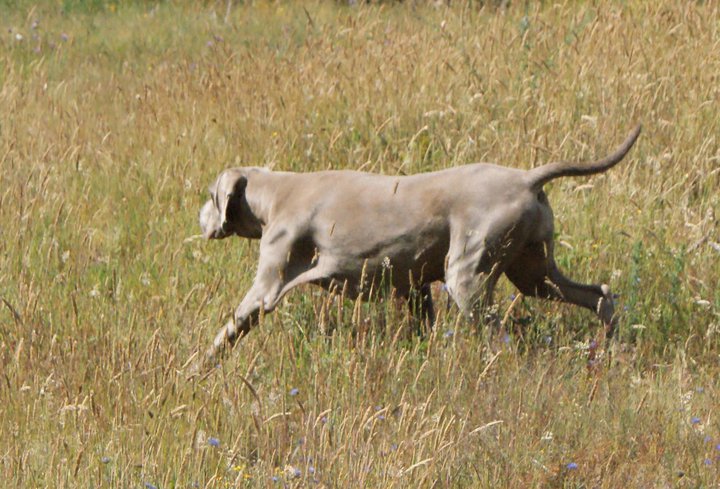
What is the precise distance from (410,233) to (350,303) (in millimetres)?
802

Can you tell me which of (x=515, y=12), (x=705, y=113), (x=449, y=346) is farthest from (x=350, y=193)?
(x=515, y=12)

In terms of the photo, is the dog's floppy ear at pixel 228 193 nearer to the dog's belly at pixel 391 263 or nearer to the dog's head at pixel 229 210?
the dog's head at pixel 229 210

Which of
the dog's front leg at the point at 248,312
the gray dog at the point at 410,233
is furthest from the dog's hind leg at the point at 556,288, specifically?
the dog's front leg at the point at 248,312

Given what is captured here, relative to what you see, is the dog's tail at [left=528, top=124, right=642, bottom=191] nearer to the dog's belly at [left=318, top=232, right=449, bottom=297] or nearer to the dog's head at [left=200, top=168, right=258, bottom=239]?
the dog's belly at [left=318, top=232, right=449, bottom=297]

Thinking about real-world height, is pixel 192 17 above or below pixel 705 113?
below

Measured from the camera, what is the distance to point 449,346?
15.2 ft

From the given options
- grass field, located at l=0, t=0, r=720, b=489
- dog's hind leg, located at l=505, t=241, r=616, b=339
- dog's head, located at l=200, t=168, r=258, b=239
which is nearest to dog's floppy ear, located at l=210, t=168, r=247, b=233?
dog's head, located at l=200, t=168, r=258, b=239

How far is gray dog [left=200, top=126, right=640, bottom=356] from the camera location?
468cm

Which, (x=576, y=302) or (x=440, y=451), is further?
(x=576, y=302)

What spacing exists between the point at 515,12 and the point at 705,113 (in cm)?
274

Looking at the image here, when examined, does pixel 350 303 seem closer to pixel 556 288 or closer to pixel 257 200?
pixel 257 200

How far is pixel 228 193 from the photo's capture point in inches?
208

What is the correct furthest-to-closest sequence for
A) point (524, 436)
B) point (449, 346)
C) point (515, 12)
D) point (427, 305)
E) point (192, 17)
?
point (192, 17)
point (515, 12)
point (427, 305)
point (449, 346)
point (524, 436)

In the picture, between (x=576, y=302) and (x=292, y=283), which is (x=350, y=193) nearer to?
(x=292, y=283)
